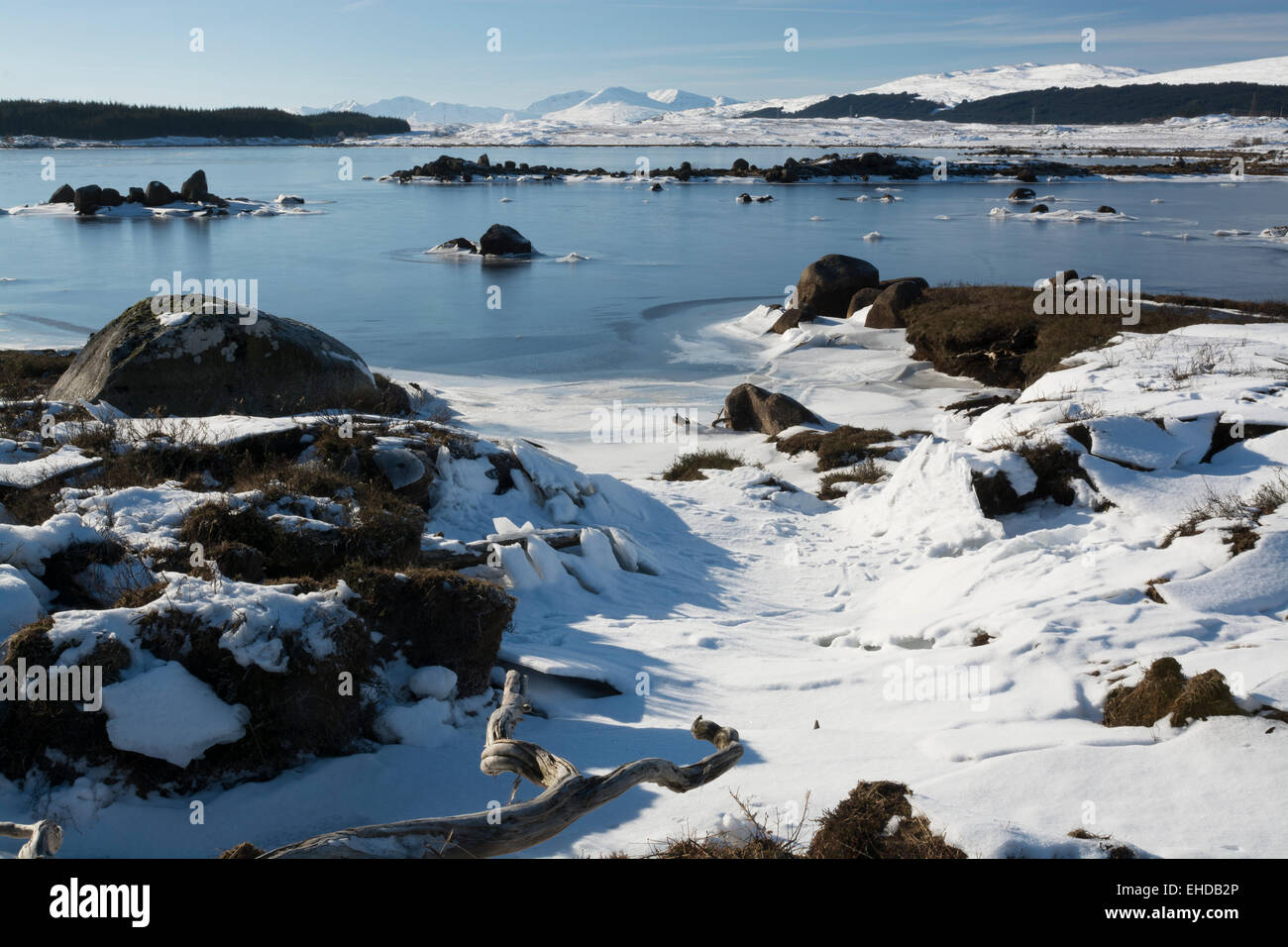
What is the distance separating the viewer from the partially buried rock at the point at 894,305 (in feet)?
68.2

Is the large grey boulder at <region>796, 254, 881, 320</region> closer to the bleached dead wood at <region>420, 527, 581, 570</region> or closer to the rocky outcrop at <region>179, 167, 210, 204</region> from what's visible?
the bleached dead wood at <region>420, 527, 581, 570</region>

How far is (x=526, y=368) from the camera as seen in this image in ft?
63.4

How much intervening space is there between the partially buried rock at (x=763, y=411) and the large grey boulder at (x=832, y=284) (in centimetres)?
862

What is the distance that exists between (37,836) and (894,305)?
20.0 metres

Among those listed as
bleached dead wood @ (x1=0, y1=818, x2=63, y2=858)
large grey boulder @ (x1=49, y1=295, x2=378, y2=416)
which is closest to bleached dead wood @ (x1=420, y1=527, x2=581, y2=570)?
bleached dead wood @ (x1=0, y1=818, x2=63, y2=858)

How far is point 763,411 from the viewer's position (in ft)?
48.2

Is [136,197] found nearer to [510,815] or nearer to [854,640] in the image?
[854,640]

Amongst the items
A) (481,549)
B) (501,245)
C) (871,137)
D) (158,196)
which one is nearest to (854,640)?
(481,549)

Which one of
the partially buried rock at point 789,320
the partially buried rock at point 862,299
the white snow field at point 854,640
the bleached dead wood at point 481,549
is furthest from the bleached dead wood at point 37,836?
the partially buried rock at point 862,299

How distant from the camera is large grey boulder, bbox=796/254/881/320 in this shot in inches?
919

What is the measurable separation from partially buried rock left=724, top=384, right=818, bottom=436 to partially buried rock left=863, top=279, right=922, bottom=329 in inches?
271

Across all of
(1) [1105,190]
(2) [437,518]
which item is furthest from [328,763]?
(1) [1105,190]

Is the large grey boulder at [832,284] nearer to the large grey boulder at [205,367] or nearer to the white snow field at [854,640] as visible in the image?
the white snow field at [854,640]
